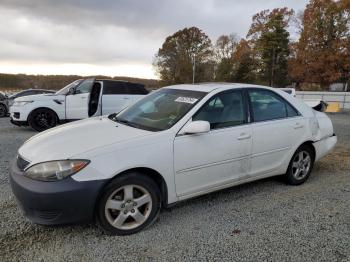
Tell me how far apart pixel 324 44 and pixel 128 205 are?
113ft

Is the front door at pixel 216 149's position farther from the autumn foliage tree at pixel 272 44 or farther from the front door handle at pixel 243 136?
the autumn foliage tree at pixel 272 44

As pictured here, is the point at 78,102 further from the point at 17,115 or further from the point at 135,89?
the point at 135,89

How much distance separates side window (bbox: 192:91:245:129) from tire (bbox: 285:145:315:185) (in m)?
1.23

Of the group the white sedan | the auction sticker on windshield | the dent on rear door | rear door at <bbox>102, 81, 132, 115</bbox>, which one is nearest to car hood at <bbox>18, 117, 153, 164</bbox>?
the white sedan

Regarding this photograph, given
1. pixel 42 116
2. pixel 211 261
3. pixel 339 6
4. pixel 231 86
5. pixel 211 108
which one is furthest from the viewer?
pixel 339 6

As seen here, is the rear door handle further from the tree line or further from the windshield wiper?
the tree line

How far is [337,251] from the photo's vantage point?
3.09 metres

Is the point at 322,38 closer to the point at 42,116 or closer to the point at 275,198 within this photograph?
the point at 42,116

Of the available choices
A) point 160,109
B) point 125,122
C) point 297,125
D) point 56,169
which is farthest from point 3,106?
point 297,125

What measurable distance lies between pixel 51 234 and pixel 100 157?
3.12 ft

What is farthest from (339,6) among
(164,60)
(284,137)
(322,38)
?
(284,137)

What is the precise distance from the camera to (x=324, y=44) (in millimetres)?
32906

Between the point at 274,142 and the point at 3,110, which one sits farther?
the point at 3,110

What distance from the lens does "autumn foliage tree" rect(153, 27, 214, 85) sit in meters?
51.8
